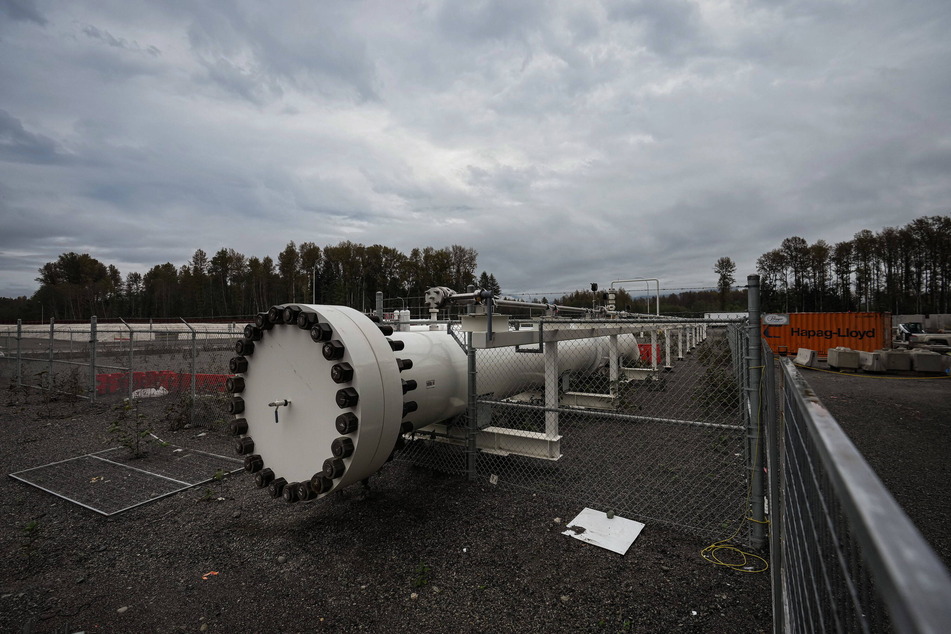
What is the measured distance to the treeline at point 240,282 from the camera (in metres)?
52.0

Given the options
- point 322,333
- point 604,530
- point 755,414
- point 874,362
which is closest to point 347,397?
point 322,333

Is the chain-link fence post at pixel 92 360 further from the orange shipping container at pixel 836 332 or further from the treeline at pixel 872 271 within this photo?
the treeline at pixel 872 271

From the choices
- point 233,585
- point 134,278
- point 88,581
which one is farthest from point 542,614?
point 134,278

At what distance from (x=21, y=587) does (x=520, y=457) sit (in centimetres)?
472

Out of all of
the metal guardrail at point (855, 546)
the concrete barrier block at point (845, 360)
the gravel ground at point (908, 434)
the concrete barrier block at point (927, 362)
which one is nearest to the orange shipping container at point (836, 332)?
the concrete barrier block at point (845, 360)

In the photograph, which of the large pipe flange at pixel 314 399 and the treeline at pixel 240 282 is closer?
the large pipe flange at pixel 314 399

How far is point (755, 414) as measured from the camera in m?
3.69

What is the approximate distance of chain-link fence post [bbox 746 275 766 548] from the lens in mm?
3648

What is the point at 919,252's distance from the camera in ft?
163

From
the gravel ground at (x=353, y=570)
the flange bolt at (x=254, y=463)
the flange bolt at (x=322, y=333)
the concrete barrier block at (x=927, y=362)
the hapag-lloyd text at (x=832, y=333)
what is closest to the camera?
the gravel ground at (x=353, y=570)

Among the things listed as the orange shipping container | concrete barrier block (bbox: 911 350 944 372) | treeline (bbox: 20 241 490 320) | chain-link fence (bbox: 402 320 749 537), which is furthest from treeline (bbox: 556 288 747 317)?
treeline (bbox: 20 241 490 320)

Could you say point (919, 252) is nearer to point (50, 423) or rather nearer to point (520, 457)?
point (520, 457)

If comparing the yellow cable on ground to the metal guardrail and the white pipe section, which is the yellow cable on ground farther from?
the white pipe section

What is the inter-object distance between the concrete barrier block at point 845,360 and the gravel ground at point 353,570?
15.7 meters
